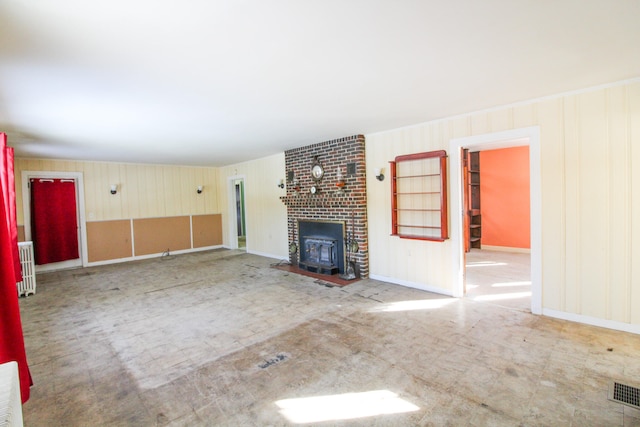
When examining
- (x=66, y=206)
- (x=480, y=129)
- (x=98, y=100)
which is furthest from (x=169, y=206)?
(x=480, y=129)

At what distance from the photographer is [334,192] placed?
5.62 m

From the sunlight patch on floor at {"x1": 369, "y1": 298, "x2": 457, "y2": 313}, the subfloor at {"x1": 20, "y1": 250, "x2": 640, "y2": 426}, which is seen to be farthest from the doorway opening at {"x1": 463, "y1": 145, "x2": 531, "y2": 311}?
the subfloor at {"x1": 20, "y1": 250, "x2": 640, "y2": 426}

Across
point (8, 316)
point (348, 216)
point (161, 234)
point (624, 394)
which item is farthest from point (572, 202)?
point (161, 234)

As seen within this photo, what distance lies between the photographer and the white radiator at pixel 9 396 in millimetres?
799

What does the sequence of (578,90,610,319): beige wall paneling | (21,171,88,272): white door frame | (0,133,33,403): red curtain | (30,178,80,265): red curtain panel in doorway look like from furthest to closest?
(30,178,80,265): red curtain panel in doorway < (21,171,88,272): white door frame < (578,90,610,319): beige wall paneling < (0,133,33,403): red curtain

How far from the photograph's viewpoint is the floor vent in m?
2.06

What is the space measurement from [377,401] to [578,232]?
290cm

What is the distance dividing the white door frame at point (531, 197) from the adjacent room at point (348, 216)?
3cm

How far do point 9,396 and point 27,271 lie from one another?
222 inches

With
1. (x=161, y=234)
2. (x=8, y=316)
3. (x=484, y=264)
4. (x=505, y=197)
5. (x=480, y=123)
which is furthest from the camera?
(x=161, y=234)

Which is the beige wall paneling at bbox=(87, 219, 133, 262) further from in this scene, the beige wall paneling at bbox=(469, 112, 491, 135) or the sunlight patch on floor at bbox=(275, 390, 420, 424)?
the beige wall paneling at bbox=(469, 112, 491, 135)

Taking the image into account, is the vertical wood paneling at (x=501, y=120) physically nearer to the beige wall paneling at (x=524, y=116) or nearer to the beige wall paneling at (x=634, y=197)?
the beige wall paneling at (x=524, y=116)

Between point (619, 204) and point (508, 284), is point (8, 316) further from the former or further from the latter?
point (508, 284)

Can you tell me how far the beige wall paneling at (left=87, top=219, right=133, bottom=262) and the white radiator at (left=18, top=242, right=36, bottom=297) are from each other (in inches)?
85.4
